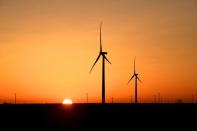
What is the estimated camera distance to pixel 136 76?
550ft
